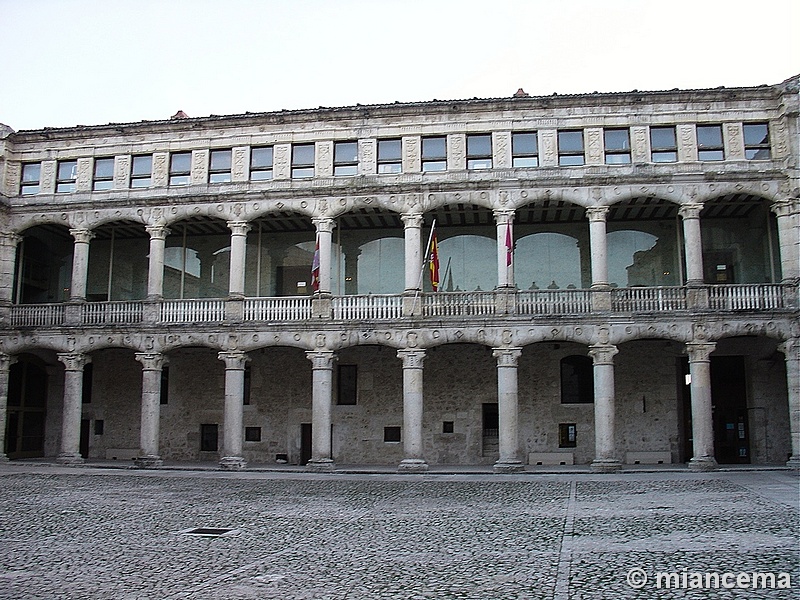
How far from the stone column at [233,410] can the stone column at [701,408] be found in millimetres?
15640

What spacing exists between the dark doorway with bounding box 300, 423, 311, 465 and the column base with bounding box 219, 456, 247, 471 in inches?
134

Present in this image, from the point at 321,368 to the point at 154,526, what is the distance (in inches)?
518

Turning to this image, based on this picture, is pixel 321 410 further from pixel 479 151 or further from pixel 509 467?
pixel 479 151

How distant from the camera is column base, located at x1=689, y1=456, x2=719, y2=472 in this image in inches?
996

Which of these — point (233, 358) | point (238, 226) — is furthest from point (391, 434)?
point (238, 226)

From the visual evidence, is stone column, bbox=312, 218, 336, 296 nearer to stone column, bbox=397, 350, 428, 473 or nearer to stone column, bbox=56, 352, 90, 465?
stone column, bbox=397, 350, 428, 473

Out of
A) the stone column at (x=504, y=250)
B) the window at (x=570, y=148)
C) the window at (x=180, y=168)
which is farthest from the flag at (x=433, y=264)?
the window at (x=180, y=168)

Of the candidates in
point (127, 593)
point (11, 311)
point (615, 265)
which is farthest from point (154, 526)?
point (615, 265)

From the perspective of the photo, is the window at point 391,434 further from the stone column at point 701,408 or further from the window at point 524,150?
the window at point 524,150

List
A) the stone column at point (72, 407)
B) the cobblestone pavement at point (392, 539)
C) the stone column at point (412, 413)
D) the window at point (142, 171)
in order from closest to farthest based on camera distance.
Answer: the cobblestone pavement at point (392, 539) < the stone column at point (412, 413) < the stone column at point (72, 407) < the window at point (142, 171)

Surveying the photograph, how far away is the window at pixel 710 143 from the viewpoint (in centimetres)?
2722

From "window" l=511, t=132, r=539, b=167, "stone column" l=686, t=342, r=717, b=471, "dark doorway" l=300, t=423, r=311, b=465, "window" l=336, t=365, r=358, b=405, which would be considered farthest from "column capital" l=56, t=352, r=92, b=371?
"stone column" l=686, t=342, r=717, b=471

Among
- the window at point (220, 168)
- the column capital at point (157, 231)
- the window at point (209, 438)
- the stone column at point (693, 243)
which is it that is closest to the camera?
the stone column at point (693, 243)

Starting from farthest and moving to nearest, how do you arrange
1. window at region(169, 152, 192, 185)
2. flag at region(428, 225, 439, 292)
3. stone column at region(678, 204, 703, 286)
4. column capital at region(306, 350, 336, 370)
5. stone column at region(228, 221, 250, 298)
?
window at region(169, 152, 192, 185)
stone column at region(228, 221, 250, 298)
column capital at region(306, 350, 336, 370)
flag at region(428, 225, 439, 292)
stone column at region(678, 204, 703, 286)
